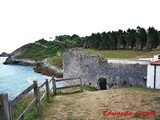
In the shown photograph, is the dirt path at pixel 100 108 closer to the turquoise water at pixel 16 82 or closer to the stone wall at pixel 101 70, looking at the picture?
the stone wall at pixel 101 70

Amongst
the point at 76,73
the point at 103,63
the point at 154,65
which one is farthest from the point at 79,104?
the point at 76,73

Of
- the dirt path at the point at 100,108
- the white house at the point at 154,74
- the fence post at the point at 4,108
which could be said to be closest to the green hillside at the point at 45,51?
the white house at the point at 154,74

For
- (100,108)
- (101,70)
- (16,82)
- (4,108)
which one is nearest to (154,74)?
(101,70)

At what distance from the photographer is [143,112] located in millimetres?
8320

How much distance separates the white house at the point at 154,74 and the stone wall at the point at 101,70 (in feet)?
3.41

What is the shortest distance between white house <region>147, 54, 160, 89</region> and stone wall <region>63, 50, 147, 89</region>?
1038 millimetres

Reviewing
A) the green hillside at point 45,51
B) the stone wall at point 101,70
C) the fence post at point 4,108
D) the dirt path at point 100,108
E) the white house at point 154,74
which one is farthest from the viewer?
the green hillside at point 45,51

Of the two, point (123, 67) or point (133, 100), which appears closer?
point (133, 100)

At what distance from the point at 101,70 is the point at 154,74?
7.62 m

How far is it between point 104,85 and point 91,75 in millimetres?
1993

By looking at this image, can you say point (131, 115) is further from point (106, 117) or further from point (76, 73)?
point (76, 73)

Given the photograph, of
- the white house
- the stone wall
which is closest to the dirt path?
the white house

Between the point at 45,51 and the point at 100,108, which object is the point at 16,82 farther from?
the point at 45,51

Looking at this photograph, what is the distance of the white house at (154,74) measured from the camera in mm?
15500
